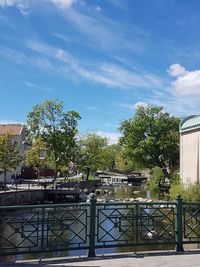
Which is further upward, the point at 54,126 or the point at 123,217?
the point at 54,126

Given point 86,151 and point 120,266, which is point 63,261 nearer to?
point 120,266

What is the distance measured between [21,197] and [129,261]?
2983cm

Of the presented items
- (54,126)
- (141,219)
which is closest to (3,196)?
(54,126)

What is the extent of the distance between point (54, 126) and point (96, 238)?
150 feet

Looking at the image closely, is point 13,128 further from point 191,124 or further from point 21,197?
point 191,124

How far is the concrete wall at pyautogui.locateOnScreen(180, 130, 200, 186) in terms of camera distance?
107 ft

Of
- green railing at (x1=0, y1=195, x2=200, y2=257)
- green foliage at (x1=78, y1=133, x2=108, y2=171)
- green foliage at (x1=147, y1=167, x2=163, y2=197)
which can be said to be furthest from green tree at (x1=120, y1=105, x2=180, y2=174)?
green railing at (x1=0, y1=195, x2=200, y2=257)

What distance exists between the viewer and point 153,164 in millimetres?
57250

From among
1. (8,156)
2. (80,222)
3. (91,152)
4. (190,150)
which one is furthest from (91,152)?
(80,222)

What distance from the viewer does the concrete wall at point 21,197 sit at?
34.6 metres

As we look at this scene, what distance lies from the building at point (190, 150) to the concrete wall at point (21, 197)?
14559 mm

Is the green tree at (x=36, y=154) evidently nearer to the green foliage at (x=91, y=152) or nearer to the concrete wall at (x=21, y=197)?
the concrete wall at (x=21, y=197)

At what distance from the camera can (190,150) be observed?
112ft

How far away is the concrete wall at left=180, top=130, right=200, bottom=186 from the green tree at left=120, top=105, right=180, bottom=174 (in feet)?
63.6
